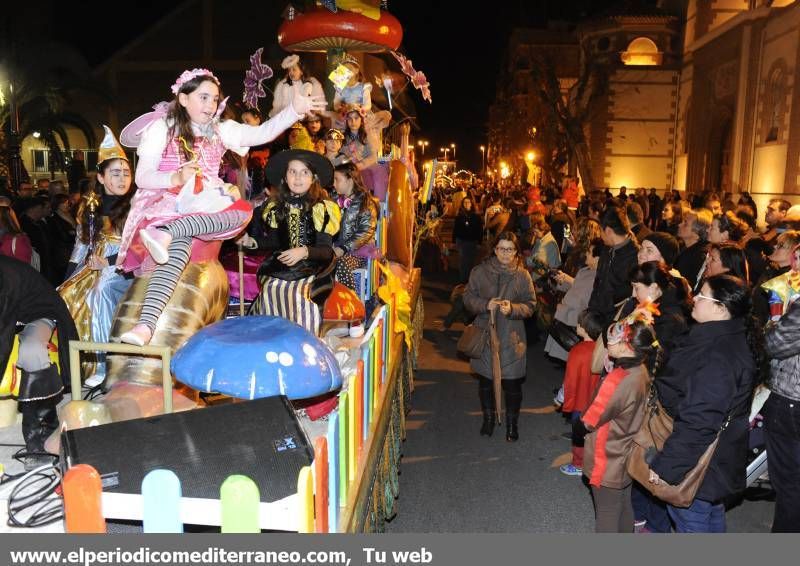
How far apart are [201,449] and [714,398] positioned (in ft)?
8.46

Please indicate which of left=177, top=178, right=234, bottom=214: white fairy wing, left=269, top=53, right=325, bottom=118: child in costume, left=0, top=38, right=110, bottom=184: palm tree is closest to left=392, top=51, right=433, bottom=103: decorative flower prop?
left=269, top=53, right=325, bottom=118: child in costume

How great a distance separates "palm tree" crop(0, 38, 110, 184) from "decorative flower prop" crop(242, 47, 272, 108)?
17.1 m

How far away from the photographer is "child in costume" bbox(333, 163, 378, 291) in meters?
5.28

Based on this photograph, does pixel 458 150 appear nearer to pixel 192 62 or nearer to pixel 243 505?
pixel 192 62

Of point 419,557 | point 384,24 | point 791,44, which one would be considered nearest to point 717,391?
point 419,557

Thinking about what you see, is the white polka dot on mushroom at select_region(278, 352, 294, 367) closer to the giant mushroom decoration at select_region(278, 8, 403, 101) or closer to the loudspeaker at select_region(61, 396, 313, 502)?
the loudspeaker at select_region(61, 396, 313, 502)

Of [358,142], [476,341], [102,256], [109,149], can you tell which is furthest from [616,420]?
[358,142]

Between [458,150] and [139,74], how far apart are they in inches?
2466

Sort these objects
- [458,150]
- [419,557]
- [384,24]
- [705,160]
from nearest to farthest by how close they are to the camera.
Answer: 1. [419,557]
2. [384,24]
3. [705,160]
4. [458,150]

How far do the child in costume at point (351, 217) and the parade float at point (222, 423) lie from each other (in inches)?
31.1

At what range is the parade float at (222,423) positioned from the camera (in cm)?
198

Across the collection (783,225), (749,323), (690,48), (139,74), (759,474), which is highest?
(690,48)

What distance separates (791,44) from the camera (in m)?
17.3

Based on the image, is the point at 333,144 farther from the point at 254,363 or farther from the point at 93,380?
A: the point at 254,363
